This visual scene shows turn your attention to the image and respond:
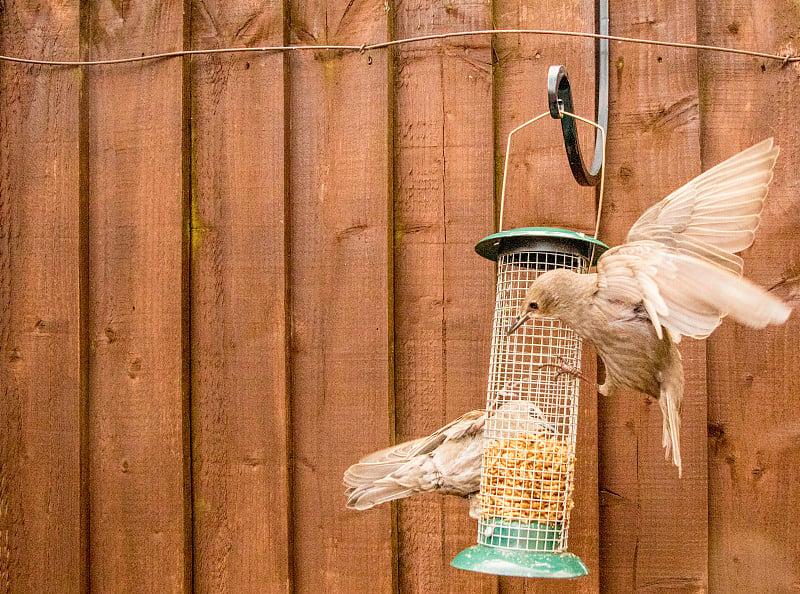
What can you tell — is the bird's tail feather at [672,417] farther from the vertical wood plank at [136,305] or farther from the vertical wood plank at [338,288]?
the vertical wood plank at [136,305]

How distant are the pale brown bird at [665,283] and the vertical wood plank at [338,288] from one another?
0.63 metres

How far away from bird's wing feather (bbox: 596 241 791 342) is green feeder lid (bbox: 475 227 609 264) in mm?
72

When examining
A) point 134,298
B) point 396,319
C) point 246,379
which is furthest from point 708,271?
point 134,298

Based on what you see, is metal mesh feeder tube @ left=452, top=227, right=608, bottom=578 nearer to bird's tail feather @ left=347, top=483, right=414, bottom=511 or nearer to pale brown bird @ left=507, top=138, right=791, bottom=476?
pale brown bird @ left=507, top=138, right=791, bottom=476

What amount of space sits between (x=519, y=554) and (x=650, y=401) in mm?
799

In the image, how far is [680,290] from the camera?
201 cm

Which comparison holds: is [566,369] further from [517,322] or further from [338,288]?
[338,288]

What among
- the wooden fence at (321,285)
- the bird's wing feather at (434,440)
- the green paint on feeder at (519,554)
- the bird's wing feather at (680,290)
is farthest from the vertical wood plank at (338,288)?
the bird's wing feather at (680,290)

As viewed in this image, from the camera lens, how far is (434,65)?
275 cm

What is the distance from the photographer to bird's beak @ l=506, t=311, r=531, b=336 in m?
2.23

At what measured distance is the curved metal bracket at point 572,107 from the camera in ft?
6.37

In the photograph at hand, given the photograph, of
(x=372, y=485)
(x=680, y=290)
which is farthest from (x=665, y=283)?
(x=372, y=485)

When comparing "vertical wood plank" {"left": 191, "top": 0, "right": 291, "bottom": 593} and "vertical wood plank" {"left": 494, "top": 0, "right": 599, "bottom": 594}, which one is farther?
"vertical wood plank" {"left": 191, "top": 0, "right": 291, "bottom": 593}

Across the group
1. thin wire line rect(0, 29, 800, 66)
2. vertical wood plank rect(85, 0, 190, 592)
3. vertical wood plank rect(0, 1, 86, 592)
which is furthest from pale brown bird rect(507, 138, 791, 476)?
vertical wood plank rect(0, 1, 86, 592)
